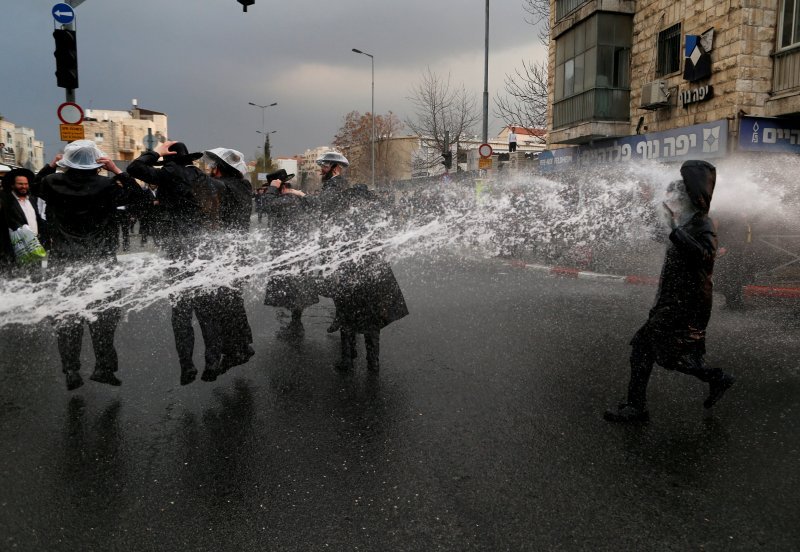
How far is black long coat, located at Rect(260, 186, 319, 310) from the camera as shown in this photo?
236 inches

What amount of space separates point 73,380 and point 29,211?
3248 millimetres

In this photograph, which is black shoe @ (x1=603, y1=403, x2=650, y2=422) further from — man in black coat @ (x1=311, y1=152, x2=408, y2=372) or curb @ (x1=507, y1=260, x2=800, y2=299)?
curb @ (x1=507, y1=260, x2=800, y2=299)

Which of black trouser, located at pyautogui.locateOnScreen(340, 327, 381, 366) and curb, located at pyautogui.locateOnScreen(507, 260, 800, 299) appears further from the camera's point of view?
curb, located at pyautogui.locateOnScreen(507, 260, 800, 299)

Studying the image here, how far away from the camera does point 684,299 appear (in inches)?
140

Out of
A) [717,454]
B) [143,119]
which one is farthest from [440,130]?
[143,119]

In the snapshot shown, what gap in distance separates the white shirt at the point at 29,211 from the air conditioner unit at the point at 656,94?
14.0 m

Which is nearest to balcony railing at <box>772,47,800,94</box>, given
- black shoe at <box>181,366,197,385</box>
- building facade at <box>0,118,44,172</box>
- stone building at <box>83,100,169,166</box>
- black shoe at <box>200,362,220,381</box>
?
black shoe at <box>200,362,220,381</box>

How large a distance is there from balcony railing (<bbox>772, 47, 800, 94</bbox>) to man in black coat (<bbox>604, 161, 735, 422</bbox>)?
11064mm

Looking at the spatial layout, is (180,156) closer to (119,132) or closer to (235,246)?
(235,246)

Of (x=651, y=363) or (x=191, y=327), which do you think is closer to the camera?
(x=651, y=363)

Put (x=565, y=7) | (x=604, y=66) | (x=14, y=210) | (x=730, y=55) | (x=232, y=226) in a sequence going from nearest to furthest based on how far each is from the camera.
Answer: (x=232, y=226)
(x=14, y=210)
(x=730, y=55)
(x=604, y=66)
(x=565, y=7)

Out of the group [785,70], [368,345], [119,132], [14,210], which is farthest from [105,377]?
[119,132]

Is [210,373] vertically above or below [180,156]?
below

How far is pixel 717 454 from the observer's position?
126 inches
